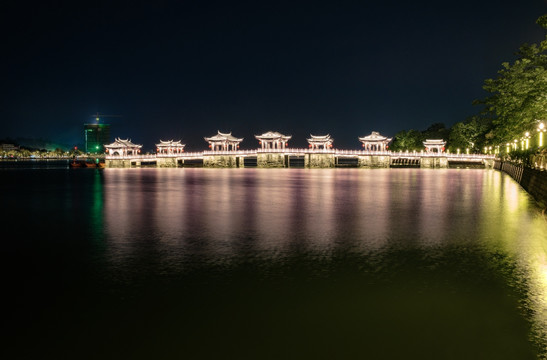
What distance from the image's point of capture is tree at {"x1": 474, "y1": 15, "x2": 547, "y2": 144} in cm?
2186

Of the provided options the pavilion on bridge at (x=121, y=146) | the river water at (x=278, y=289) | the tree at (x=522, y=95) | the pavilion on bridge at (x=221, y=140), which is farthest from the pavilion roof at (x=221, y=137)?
Answer: the river water at (x=278, y=289)

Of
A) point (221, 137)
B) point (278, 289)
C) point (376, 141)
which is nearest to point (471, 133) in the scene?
point (376, 141)

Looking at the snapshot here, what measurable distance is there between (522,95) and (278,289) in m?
23.6

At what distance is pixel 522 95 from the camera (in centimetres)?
2552

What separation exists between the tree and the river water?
902 centimetres

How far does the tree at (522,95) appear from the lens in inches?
861

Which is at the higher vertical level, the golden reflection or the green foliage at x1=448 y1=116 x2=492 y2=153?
the green foliage at x1=448 y1=116 x2=492 y2=153

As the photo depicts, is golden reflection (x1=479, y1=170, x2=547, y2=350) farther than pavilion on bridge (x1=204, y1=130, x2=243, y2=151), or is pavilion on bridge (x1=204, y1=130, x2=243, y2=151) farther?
pavilion on bridge (x1=204, y1=130, x2=243, y2=151)

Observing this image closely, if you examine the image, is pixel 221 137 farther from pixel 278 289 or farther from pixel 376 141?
pixel 278 289

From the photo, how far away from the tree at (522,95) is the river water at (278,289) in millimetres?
9017

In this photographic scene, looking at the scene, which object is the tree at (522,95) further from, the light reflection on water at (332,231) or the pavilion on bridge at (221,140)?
the pavilion on bridge at (221,140)

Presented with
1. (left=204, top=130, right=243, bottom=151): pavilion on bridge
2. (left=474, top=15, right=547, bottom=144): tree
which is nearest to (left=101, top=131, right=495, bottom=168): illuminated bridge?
(left=204, top=130, right=243, bottom=151): pavilion on bridge

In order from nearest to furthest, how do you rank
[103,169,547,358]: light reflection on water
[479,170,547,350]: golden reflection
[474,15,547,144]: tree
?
[479,170,547,350]: golden reflection
[103,169,547,358]: light reflection on water
[474,15,547,144]: tree

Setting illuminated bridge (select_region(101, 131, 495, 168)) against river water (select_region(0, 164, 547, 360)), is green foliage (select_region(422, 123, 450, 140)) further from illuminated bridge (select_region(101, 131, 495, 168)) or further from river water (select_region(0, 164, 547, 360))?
river water (select_region(0, 164, 547, 360))
